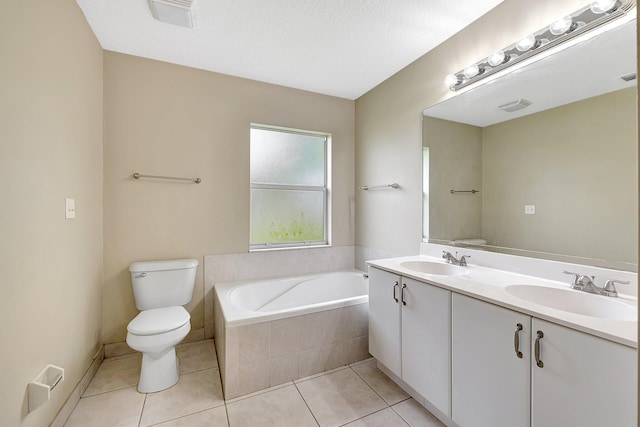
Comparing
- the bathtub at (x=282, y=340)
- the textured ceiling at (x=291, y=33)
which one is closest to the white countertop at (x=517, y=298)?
the bathtub at (x=282, y=340)

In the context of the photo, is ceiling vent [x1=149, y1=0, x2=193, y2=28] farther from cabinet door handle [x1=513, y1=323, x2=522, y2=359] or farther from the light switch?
cabinet door handle [x1=513, y1=323, x2=522, y2=359]

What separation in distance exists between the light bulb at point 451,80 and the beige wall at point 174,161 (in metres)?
1.44

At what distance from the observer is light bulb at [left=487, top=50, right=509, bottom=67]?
161cm

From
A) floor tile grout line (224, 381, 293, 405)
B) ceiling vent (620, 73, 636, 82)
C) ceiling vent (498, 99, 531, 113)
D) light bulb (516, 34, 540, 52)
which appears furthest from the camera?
floor tile grout line (224, 381, 293, 405)

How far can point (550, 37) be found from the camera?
1418 millimetres

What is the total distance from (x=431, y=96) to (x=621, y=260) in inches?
61.2

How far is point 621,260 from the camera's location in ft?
3.98

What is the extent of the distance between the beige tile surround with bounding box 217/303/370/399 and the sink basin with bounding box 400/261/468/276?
0.50 m

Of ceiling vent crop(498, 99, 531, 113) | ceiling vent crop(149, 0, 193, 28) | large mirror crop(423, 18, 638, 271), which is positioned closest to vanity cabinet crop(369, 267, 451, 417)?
large mirror crop(423, 18, 638, 271)

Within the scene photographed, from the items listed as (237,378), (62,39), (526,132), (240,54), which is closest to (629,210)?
(526,132)

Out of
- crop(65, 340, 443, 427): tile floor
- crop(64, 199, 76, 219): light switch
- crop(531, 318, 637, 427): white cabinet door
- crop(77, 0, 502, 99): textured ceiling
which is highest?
crop(77, 0, 502, 99): textured ceiling

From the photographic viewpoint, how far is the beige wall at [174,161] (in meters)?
2.20

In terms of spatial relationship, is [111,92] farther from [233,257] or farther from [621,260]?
[621,260]

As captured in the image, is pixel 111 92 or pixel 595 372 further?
pixel 111 92
